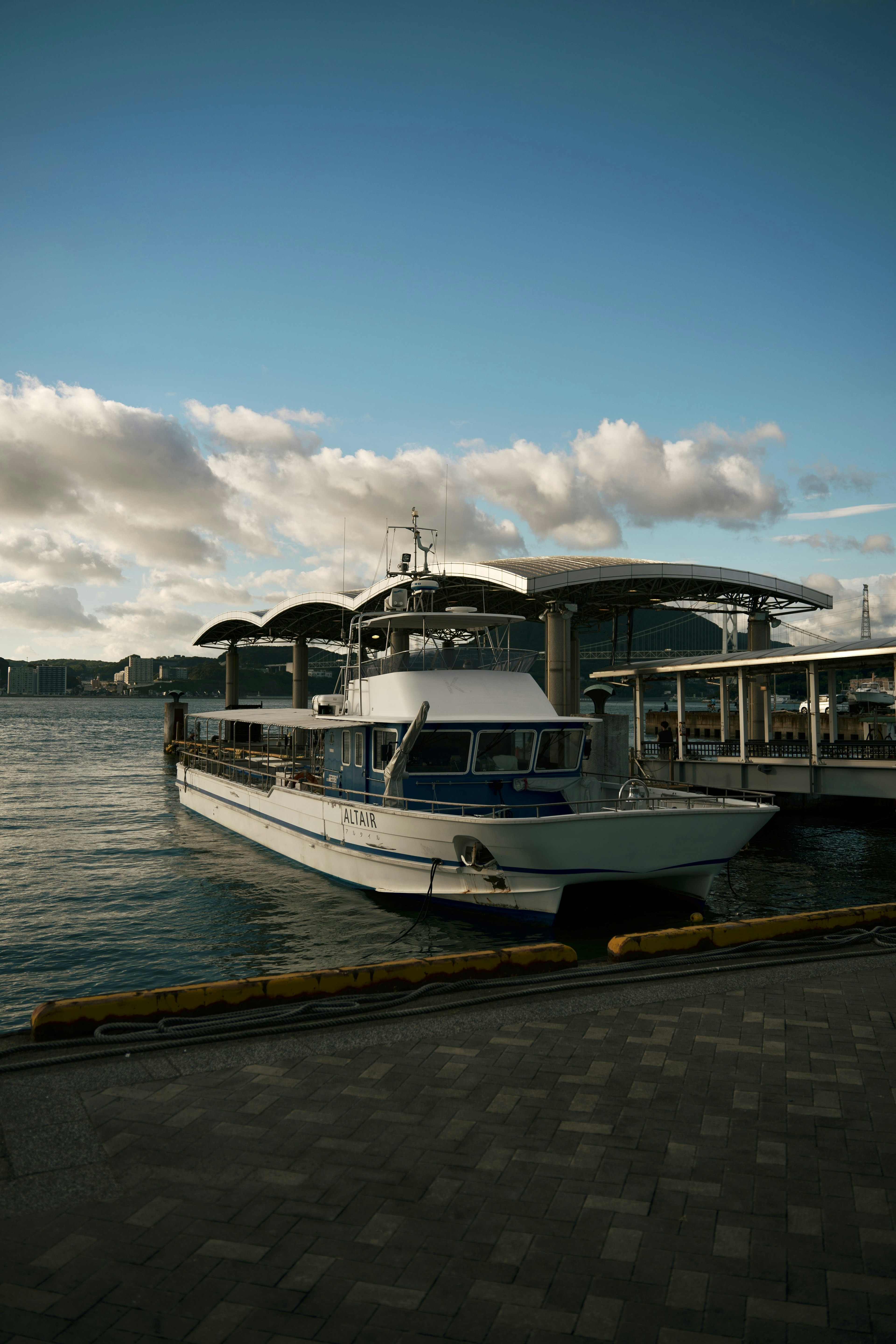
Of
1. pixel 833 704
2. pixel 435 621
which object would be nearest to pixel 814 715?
pixel 833 704

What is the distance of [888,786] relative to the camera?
22297 millimetres

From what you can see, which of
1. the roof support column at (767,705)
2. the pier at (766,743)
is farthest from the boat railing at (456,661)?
the roof support column at (767,705)

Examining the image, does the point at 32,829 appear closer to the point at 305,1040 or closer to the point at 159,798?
the point at 159,798

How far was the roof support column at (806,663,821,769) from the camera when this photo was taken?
23.4m

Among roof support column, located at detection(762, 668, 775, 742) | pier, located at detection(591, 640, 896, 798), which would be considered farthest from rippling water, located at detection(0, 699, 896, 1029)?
roof support column, located at detection(762, 668, 775, 742)

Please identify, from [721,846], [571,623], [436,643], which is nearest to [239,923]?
[436,643]

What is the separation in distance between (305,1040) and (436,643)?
43.3ft

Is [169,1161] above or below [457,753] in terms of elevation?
below

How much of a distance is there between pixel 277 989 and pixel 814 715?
20.7 m

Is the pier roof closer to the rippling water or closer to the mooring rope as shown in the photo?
the rippling water

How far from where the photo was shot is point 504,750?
15617mm

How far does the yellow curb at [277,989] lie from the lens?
639cm

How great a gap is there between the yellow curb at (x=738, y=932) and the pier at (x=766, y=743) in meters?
7.78

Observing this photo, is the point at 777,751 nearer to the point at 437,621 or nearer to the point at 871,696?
the point at 437,621
